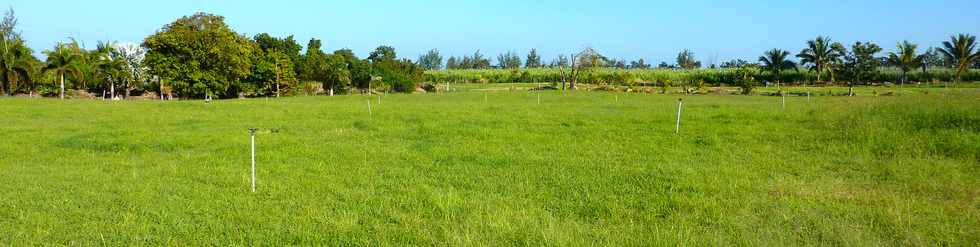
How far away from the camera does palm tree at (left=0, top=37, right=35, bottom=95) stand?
1731 inches

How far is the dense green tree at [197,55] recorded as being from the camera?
45.3m

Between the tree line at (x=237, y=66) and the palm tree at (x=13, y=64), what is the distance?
7 cm

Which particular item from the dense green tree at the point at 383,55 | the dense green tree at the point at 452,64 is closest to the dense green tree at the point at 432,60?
the dense green tree at the point at 452,64

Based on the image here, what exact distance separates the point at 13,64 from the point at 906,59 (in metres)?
81.6

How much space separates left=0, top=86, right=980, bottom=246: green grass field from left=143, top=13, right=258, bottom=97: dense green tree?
3115 centimetres

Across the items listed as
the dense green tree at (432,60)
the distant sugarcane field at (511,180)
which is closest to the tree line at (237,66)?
the distant sugarcane field at (511,180)

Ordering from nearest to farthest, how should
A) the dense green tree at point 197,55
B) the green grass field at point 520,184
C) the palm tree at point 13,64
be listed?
the green grass field at point 520,184, the palm tree at point 13,64, the dense green tree at point 197,55

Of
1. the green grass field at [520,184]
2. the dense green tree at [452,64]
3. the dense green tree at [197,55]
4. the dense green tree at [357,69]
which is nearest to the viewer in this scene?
the green grass field at [520,184]

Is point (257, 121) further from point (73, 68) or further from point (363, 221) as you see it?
point (73, 68)

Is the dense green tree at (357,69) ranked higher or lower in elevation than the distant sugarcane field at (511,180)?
higher

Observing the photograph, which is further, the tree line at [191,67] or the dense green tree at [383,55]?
the dense green tree at [383,55]

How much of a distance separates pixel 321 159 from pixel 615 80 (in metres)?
66.0

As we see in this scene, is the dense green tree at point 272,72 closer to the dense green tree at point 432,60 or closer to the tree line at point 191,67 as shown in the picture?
the tree line at point 191,67

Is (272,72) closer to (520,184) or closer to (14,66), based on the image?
(14,66)
